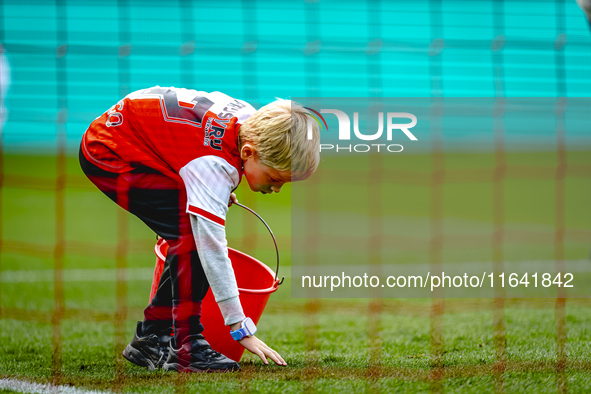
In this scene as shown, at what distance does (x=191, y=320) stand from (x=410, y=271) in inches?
78.1

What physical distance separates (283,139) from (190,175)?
241mm

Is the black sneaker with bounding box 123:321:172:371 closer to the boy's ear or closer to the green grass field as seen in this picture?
the green grass field

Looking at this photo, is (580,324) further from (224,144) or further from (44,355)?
(44,355)

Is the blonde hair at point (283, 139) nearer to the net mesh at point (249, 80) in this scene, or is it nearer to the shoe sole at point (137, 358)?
the net mesh at point (249, 80)

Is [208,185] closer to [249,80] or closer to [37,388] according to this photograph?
[37,388]

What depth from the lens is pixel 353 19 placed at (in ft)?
15.2

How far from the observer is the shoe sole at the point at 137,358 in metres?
1.38

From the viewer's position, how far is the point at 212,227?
3.88 ft

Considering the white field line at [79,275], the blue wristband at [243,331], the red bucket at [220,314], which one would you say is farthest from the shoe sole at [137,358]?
the white field line at [79,275]

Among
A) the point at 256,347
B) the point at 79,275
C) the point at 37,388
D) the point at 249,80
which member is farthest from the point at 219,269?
the point at 79,275

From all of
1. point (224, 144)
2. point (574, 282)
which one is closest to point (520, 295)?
point (574, 282)

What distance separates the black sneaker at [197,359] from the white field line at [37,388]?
188 mm

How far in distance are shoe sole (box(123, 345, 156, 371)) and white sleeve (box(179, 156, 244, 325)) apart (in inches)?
12.7

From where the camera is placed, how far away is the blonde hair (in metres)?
1.25
